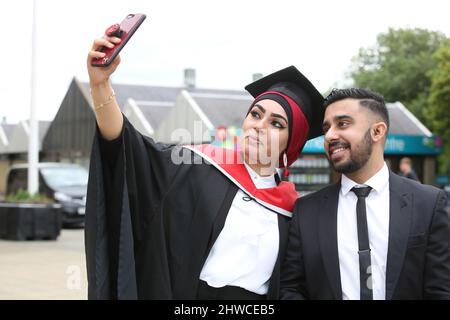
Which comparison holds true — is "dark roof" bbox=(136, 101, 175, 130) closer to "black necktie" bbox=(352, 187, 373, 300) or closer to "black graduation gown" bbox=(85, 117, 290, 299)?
"black graduation gown" bbox=(85, 117, 290, 299)

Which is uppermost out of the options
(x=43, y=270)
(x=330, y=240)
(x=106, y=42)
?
(x=106, y=42)

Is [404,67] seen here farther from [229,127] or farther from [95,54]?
[95,54]

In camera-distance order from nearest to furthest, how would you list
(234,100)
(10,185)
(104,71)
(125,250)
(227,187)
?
(104,71) → (125,250) → (227,187) → (10,185) → (234,100)

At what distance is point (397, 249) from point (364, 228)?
147mm

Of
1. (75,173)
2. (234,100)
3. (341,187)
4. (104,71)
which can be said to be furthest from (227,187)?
(234,100)

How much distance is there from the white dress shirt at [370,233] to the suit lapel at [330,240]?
2 centimetres

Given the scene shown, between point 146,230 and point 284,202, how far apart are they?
0.63m

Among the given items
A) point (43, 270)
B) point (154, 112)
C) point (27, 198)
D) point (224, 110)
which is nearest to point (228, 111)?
point (224, 110)

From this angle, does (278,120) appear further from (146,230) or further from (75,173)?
(75,173)

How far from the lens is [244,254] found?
107 inches

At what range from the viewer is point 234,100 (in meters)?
20.3

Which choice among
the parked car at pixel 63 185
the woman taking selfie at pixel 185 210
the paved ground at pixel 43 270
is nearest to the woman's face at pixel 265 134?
the woman taking selfie at pixel 185 210

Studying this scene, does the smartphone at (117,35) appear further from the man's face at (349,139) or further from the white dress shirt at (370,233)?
the white dress shirt at (370,233)

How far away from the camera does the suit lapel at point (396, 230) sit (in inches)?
94.8
